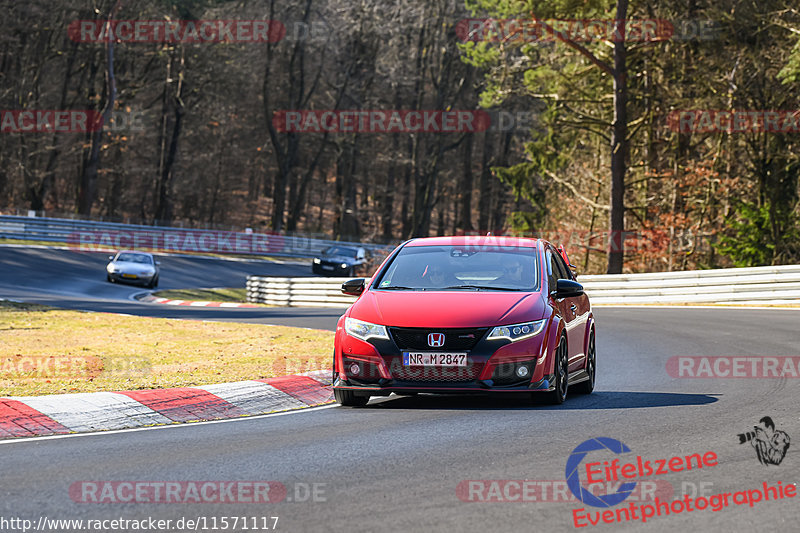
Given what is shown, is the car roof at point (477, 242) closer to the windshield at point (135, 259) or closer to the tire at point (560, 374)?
the tire at point (560, 374)

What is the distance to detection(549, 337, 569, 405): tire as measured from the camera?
992 centimetres

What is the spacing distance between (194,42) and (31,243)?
19.0 m

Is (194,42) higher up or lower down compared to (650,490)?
higher up

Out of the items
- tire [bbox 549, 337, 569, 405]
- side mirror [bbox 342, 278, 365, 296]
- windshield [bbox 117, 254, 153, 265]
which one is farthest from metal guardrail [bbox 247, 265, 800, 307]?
side mirror [bbox 342, 278, 365, 296]

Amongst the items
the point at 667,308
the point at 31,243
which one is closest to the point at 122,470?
the point at 667,308

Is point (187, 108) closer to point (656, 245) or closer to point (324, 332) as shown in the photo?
point (656, 245)

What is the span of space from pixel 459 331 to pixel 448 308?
0.34 metres

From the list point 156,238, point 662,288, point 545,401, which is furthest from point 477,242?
point 156,238

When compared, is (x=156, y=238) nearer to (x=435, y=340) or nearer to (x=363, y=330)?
(x=363, y=330)

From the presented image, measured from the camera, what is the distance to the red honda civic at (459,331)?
9398 millimetres

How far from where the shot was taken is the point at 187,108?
66062mm

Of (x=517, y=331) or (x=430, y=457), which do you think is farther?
(x=517, y=331)

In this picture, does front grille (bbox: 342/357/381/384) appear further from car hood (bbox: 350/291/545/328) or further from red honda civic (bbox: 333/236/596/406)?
car hood (bbox: 350/291/545/328)

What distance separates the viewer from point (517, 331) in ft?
31.2
